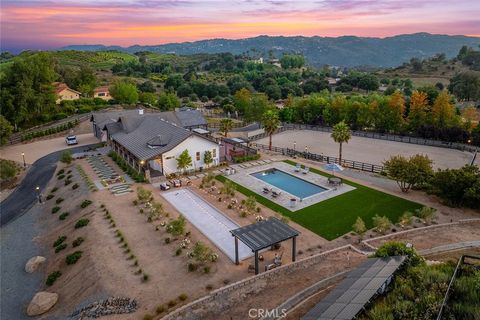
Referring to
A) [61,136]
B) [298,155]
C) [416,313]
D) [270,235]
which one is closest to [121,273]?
[270,235]

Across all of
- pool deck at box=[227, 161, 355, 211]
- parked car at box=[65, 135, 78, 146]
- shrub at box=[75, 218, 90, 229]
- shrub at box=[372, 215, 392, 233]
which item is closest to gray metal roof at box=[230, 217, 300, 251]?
shrub at box=[372, 215, 392, 233]

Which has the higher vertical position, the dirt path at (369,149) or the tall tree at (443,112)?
the tall tree at (443,112)

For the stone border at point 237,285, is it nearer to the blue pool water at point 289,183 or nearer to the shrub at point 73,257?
the shrub at point 73,257

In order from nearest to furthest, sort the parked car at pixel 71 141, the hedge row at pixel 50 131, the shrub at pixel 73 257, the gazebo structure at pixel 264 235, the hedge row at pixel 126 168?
the gazebo structure at pixel 264 235 < the shrub at pixel 73 257 < the hedge row at pixel 126 168 < the parked car at pixel 71 141 < the hedge row at pixel 50 131

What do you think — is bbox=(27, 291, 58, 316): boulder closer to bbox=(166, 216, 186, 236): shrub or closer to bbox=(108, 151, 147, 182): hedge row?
bbox=(166, 216, 186, 236): shrub

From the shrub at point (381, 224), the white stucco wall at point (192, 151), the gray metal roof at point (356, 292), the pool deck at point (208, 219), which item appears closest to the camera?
the gray metal roof at point (356, 292)

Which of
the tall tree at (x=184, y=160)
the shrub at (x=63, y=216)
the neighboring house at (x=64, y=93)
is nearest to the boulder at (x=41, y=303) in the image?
the shrub at (x=63, y=216)

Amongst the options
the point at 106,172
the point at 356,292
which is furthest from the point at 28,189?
the point at 356,292
